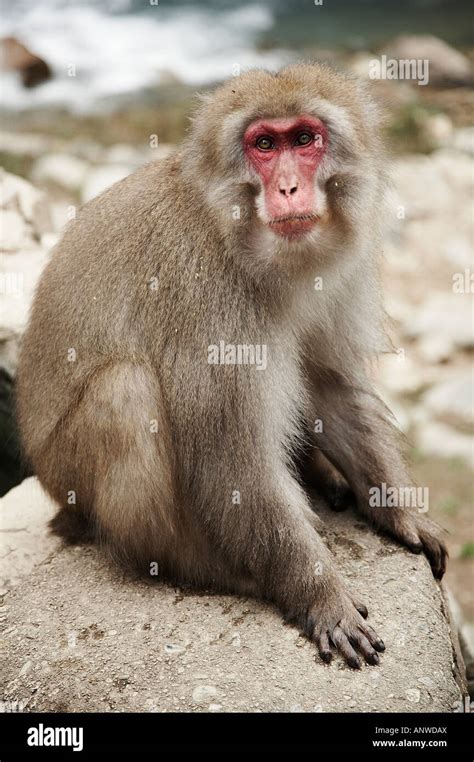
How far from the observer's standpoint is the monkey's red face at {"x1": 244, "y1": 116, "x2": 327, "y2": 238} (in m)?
4.01

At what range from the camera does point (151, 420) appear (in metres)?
4.39

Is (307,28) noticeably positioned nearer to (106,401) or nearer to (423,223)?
(423,223)

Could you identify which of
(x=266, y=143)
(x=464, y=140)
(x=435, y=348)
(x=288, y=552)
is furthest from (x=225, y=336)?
(x=464, y=140)

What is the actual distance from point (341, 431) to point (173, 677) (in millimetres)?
1722

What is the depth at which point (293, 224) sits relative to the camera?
4.04 meters

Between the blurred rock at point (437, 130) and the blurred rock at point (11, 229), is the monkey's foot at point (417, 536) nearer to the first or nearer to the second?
the blurred rock at point (11, 229)

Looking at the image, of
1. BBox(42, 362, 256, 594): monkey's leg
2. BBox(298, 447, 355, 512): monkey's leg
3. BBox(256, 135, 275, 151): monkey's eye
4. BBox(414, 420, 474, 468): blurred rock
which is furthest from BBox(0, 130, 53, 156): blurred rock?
BBox(256, 135, 275, 151): monkey's eye

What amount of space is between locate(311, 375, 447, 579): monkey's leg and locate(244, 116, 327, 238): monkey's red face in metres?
1.38

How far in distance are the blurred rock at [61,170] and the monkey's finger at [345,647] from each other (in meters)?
11.3

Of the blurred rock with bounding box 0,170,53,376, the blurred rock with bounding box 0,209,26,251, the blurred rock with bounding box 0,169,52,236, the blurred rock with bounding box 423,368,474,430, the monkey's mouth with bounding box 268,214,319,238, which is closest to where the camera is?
the monkey's mouth with bounding box 268,214,319,238

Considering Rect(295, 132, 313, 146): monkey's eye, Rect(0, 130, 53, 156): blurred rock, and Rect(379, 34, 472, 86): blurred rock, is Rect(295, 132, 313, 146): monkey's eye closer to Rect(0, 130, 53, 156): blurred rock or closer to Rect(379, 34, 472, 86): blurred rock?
Rect(0, 130, 53, 156): blurred rock

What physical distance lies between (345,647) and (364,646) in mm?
97

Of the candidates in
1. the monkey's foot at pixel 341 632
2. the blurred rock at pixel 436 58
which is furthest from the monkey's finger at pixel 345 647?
the blurred rock at pixel 436 58
